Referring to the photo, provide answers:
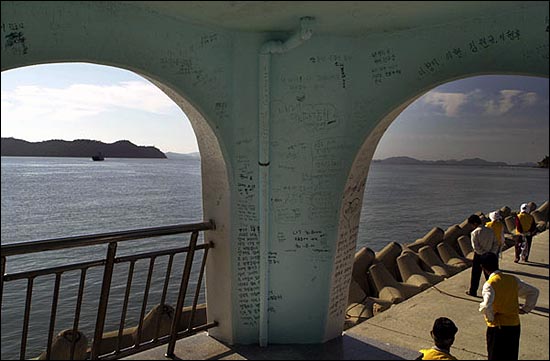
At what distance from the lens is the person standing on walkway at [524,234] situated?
799 cm

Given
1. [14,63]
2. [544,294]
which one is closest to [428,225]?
[544,294]

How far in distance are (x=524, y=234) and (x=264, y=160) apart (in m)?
6.16

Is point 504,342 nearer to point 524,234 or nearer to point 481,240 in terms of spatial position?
point 481,240

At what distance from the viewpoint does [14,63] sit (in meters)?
2.72

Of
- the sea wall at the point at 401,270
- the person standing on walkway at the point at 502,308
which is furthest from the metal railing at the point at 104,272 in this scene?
the sea wall at the point at 401,270

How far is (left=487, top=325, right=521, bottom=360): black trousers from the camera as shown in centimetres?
384

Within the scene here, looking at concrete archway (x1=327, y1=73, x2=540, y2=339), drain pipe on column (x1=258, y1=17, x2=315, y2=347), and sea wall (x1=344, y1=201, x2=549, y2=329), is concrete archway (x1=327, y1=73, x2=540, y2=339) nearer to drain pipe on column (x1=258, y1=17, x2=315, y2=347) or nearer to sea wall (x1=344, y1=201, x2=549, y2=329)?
drain pipe on column (x1=258, y1=17, x2=315, y2=347)

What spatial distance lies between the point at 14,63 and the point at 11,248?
1151 mm

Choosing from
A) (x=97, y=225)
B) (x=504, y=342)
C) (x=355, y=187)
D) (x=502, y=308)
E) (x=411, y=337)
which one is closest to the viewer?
(x=502, y=308)

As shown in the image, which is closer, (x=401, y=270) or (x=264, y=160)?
(x=264, y=160)

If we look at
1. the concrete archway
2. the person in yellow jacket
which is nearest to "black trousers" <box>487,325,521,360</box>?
the person in yellow jacket

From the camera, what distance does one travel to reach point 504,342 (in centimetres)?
387

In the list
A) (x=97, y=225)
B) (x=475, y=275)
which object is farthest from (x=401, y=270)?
(x=97, y=225)

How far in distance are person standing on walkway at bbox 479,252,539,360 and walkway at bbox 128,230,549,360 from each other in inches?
26.1
